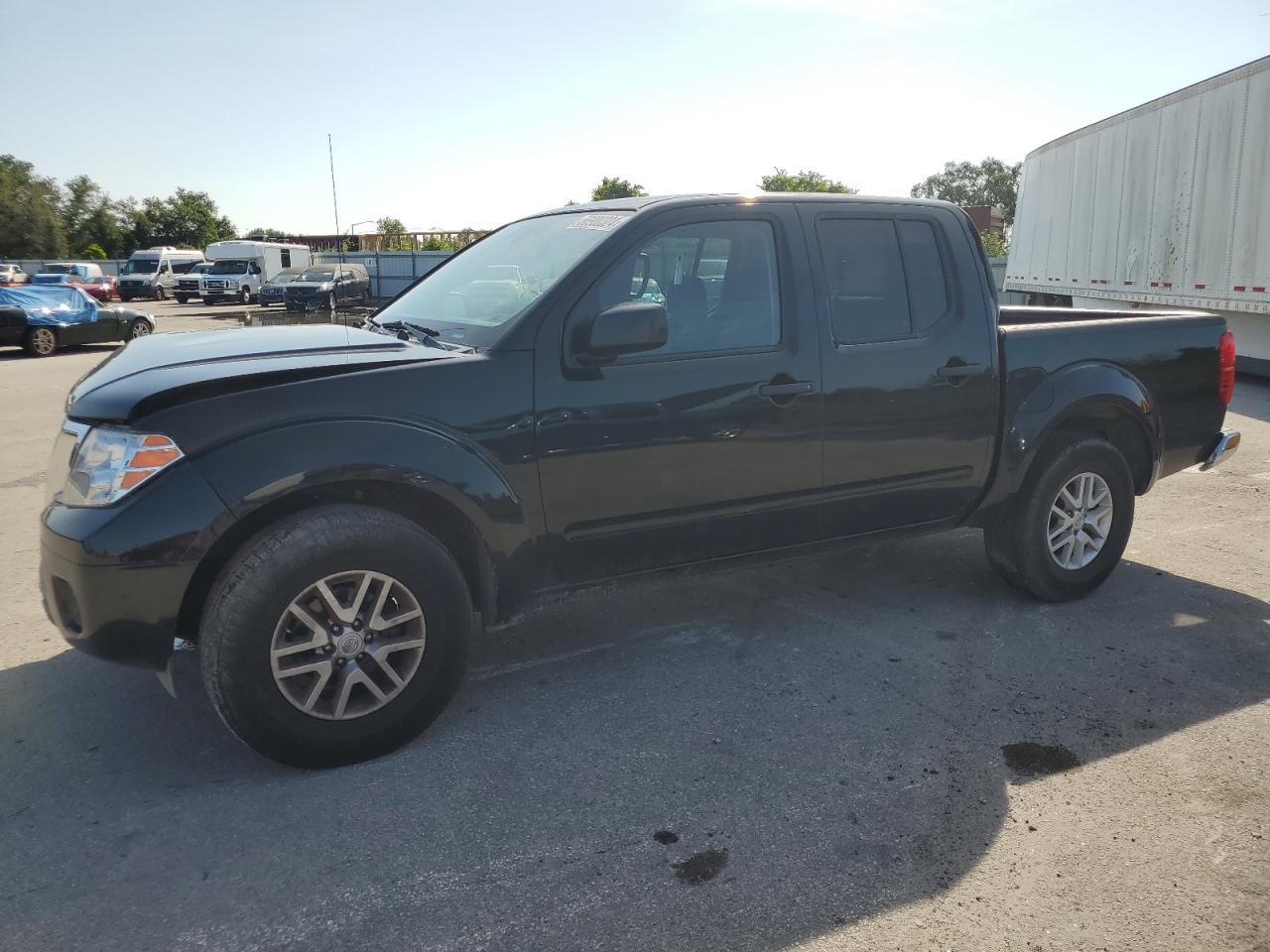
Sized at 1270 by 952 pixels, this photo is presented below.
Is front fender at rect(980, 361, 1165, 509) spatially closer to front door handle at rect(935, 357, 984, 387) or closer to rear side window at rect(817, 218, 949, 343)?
front door handle at rect(935, 357, 984, 387)

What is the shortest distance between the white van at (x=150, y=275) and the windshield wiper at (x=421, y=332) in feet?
135

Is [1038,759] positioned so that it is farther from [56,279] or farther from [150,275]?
[150,275]

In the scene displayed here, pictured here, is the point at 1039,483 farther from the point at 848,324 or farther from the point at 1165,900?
the point at 1165,900

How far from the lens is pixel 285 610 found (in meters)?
3.01

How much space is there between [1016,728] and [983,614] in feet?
3.93

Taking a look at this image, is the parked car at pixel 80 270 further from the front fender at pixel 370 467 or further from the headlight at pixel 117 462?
the front fender at pixel 370 467

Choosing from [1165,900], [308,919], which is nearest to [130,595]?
[308,919]

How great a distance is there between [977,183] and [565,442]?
338ft

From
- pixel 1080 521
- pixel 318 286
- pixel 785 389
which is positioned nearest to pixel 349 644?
pixel 785 389

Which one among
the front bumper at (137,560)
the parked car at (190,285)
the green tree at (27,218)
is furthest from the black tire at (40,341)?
the green tree at (27,218)

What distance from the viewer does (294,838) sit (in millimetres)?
2803

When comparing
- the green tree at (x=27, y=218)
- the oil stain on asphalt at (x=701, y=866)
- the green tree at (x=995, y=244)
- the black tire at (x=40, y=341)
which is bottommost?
the oil stain on asphalt at (x=701, y=866)

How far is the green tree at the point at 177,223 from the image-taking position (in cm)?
7238

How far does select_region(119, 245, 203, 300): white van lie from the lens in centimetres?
4034
